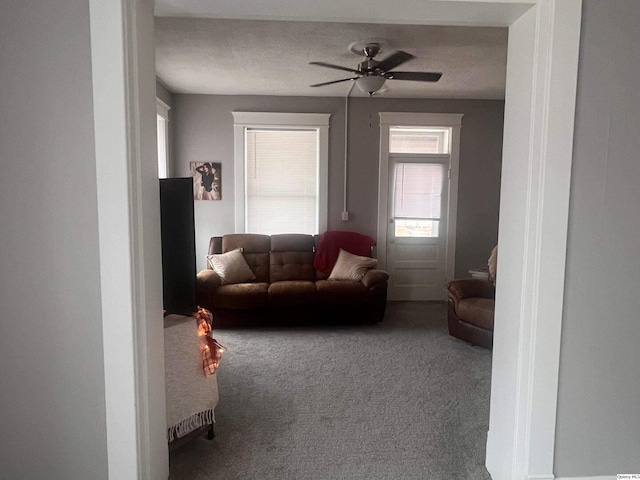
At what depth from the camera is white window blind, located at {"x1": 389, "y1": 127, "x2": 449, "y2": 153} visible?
5270mm

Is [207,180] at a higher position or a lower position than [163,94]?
lower

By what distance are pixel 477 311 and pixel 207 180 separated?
352 centimetres

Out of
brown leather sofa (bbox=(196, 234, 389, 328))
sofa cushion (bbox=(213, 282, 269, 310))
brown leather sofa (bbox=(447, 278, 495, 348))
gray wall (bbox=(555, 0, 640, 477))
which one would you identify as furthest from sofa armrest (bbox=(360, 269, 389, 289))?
gray wall (bbox=(555, 0, 640, 477))

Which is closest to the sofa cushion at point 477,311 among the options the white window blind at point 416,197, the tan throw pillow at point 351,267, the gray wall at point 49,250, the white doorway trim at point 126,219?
the tan throw pillow at point 351,267

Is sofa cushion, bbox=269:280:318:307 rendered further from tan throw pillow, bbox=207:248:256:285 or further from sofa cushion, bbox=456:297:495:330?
sofa cushion, bbox=456:297:495:330

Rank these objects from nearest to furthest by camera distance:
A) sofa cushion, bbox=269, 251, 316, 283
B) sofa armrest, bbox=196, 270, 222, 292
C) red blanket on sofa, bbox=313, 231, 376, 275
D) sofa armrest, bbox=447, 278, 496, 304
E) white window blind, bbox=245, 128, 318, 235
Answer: sofa armrest, bbox=447, 278, 496, 304
sofa armrest, bbox=196, 270, 222, 292
sofa cushion, bbox=269, 251, 316, 283
red blanket on sofa, bbox=313, 231, 376, 275
white window blind, bbox=245, 128, 318, 235

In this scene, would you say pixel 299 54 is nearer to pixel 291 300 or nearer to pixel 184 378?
pixel 291 300

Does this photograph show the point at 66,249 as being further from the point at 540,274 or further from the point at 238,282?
the point at 238,282

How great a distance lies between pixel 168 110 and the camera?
15.8ft

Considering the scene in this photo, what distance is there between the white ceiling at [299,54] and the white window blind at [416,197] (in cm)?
98

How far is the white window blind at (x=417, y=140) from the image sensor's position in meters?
5.27

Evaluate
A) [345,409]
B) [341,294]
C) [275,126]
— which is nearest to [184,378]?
[345,409]

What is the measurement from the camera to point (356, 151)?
5.16 m

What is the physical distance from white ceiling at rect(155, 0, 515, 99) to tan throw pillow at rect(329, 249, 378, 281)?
198 centimetres
